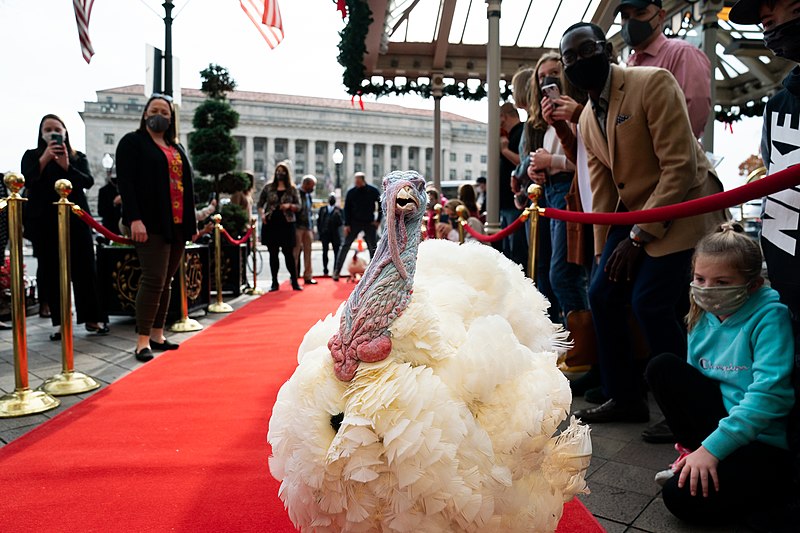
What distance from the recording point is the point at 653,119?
8.60ft

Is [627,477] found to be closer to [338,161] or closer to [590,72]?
[590,72]

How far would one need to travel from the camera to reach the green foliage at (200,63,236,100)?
10.2 meters

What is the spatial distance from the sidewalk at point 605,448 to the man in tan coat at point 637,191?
318 millimetres

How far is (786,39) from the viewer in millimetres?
1761

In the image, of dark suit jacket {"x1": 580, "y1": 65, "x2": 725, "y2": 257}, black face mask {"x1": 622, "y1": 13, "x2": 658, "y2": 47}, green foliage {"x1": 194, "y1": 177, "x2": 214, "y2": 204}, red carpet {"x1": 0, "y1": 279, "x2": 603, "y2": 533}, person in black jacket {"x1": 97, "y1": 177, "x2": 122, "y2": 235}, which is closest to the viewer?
red carpet {"x1": 0, "y1": 279, "x2": 603, "y2": 533}

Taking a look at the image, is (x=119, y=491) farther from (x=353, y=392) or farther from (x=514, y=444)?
(x=514, y=444)

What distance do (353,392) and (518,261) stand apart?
386cm

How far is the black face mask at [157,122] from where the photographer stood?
428cm

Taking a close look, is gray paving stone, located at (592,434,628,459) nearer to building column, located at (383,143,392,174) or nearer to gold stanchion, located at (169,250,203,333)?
gold stanchion, located at (169,250,203,333)

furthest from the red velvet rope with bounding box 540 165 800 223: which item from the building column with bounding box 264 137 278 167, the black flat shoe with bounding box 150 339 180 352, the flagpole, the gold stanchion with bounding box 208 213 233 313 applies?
the building column with bounding box 264 137 278 167

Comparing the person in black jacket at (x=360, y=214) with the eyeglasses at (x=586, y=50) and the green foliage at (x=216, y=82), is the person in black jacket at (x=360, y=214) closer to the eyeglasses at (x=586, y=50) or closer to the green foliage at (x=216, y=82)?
the green foliage at (x=216, y=82)

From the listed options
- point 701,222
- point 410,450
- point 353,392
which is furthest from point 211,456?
point 701,222

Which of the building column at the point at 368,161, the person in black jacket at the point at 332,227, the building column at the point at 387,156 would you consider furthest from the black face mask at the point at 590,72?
the building column at the point at 387,156

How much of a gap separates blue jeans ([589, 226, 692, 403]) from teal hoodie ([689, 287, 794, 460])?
0.45 metres
